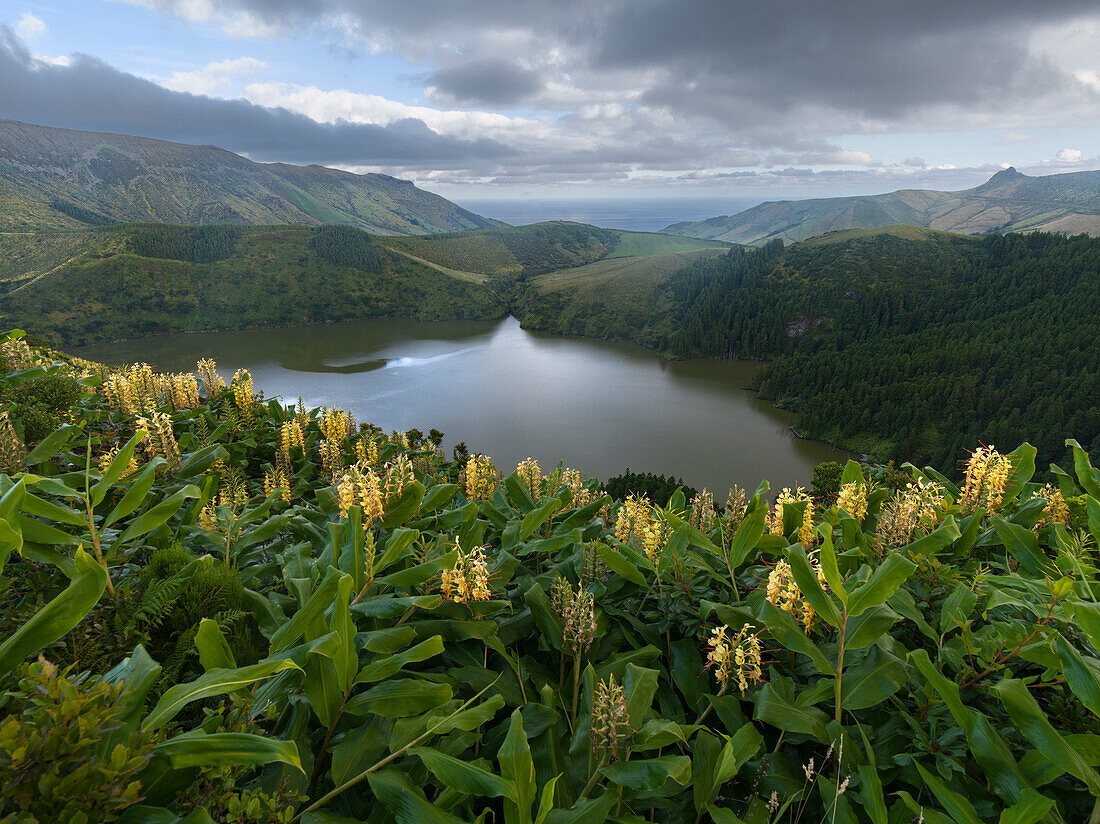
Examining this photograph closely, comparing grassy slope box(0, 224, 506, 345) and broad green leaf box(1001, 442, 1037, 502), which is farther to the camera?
grassy slope box(0, 224, 506, 345)

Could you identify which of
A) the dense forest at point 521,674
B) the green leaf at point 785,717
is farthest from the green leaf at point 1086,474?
the green leaf at point 785,717

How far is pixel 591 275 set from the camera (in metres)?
166

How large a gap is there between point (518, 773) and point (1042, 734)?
5.20 feet

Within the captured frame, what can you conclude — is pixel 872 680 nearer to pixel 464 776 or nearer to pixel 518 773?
pixel 518 773

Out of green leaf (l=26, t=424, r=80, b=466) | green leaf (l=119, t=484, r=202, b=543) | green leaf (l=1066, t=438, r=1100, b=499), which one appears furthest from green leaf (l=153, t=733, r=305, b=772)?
green leaf (l=1066, t=438, r=1100, b=499)

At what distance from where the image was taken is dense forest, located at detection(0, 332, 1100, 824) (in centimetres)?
116

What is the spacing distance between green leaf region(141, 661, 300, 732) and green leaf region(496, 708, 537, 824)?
62cm

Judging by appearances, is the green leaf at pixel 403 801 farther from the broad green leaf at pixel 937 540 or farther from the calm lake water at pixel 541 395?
the calm lake water at pixel 541 395

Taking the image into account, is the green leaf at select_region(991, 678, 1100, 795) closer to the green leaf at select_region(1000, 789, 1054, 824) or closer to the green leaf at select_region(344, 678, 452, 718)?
the green leaf at select_region(1000, 789, 1054, 824)

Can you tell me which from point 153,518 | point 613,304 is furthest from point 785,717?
point 613,304

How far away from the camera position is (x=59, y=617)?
46.6 inches

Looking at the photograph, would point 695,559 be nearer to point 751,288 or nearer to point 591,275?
point 751,288

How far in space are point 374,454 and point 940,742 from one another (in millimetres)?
5393

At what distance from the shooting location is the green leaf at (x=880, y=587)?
1718 mm
